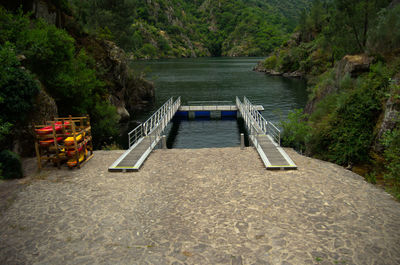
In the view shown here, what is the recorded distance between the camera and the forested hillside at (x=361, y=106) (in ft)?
49.7

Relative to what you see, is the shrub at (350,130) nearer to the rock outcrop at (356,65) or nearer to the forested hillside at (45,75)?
the rock outcrop at (356,65)

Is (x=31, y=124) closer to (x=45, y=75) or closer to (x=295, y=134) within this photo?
(x=45, y=75)

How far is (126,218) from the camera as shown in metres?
10.5

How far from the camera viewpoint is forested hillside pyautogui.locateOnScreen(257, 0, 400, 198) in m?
15.2

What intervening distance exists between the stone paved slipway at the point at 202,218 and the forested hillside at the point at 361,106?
294cm

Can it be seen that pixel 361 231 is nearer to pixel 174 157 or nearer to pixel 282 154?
pixel 282 154

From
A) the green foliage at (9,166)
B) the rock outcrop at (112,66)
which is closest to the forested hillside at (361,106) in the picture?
the green foliage at (9,166)

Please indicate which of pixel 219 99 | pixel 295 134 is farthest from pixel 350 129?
pixel 219 99

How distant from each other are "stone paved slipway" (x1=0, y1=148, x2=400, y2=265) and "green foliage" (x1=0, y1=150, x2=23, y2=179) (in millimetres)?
900

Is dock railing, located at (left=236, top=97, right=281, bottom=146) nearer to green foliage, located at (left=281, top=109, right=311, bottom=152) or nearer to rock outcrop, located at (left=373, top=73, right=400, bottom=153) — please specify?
green foliage, located at (left=281, top=109, right=311, bottom=152)

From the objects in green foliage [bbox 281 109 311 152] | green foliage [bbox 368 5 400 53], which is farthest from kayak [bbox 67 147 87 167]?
green foliage [bbox 368 5 400 53]

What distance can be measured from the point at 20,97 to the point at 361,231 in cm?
1814

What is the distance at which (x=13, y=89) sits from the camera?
55.3 ft

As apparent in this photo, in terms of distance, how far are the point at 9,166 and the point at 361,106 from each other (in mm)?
19713
